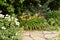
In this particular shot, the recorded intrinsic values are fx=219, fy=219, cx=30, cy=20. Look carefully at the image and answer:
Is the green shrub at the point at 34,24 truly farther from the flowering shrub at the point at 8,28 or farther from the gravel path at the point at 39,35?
the flowering shrub at the point at 8,28

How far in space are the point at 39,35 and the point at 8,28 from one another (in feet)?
3.09

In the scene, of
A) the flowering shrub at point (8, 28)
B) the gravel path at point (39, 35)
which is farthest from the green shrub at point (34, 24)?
the flowering shrub at point (8, 28)

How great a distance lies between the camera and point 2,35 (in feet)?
18.0

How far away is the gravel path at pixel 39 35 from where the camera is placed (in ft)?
19.8

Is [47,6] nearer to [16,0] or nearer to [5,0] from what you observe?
[16,0]

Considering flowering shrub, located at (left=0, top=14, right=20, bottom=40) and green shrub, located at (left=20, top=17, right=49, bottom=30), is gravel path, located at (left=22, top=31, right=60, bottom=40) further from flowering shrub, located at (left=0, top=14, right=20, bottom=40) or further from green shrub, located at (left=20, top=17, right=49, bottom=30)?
flowering shrub, located at (left=0, top=14, right=20, bottom=40)

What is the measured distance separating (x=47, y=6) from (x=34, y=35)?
5.06 feet

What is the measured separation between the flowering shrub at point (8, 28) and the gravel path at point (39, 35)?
349mm

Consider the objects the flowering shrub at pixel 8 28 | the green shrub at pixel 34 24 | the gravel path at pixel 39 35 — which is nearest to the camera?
the flowering shrub at pixel 8 28

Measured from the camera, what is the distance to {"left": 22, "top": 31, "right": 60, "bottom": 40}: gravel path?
605 cm

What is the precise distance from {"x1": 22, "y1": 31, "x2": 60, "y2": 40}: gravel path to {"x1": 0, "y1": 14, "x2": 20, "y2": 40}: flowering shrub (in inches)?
13.7

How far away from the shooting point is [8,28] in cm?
590

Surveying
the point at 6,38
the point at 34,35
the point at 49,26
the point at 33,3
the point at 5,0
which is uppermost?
the point at 33,3

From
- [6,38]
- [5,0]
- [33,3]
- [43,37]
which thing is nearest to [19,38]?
[6,38]
